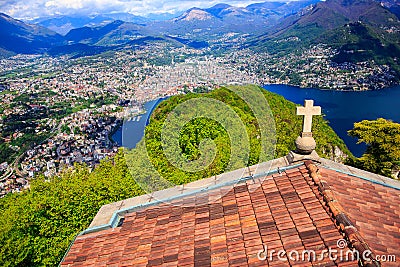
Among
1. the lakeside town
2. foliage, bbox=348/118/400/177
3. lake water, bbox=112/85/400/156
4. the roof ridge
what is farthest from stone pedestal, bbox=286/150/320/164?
lake water, bbox=112/85/400/156

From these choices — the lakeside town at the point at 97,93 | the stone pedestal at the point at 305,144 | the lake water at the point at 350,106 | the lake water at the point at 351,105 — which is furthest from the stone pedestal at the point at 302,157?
A: the lake water at the point at 351,105

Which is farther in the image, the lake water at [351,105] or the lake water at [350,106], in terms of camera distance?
the lake water at [351,105]

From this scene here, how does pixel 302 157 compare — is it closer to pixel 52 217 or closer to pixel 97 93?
pixel 52 217

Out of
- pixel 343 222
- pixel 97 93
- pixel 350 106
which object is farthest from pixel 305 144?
pixel 97 93

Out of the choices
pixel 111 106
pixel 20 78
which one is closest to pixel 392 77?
pixel 111 106

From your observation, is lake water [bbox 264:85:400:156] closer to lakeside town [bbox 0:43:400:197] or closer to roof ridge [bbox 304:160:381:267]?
lakeside town [bbox 0:43:400:197]

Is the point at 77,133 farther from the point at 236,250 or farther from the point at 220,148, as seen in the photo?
the point at 236,250

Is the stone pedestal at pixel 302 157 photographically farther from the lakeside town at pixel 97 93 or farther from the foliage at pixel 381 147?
the foliage at pixel 381 147
